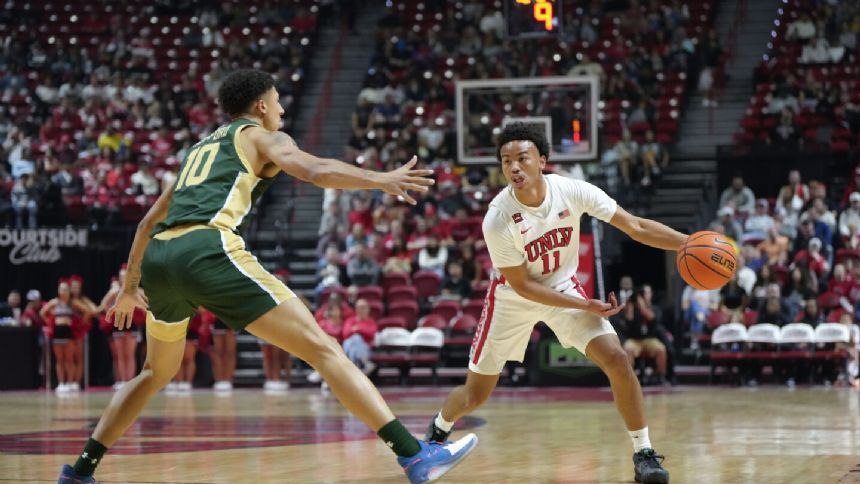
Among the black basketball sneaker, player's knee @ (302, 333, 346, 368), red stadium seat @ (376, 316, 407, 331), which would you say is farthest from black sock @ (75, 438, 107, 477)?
red stadium seat @ (376, 316, 407, 331)

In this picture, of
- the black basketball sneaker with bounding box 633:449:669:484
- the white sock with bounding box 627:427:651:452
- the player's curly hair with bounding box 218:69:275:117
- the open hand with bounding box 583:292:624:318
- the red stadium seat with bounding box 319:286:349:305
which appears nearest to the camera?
the player's curly hair with bounding box 218:69:275:117

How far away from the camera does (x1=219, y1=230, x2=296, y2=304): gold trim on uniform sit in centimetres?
558

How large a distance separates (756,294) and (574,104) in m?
3.42

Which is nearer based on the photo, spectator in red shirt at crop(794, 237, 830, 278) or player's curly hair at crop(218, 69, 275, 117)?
player's curly hair at crop(218, 69, 275, 117)

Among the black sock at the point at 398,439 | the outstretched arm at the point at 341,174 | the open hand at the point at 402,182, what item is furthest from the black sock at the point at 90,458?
the open hand at the point at 402,182

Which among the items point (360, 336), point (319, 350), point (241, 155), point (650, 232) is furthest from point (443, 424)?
point (360, 336)

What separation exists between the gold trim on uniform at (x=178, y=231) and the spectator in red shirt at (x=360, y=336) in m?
10.8

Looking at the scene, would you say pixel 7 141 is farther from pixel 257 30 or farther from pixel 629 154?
pixel 629 154

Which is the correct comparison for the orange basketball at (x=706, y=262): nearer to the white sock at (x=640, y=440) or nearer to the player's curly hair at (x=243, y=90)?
the white sock at (x=640, y=440)

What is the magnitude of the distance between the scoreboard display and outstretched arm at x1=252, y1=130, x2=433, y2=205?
30.6 feet

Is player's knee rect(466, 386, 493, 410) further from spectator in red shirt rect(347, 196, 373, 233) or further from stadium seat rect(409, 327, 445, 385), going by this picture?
spectator in red shirt rect(347, 196, 373, 233)

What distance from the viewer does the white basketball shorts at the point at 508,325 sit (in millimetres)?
6902

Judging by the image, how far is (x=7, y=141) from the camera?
75.6 feet

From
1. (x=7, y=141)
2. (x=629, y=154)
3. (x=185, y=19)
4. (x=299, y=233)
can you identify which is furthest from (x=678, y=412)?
(x=185, y=19)
